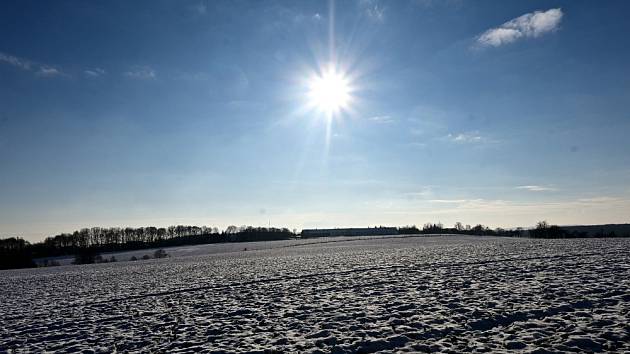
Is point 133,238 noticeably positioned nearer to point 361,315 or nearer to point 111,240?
point 111,240

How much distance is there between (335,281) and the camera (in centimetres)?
2008

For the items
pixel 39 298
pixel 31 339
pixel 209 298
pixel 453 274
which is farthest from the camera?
pixel 39 298

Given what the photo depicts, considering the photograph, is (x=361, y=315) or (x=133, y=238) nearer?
(x=361, y=315)

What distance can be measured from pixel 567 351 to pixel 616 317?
11.4 ft

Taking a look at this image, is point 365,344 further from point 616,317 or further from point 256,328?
point 616,317

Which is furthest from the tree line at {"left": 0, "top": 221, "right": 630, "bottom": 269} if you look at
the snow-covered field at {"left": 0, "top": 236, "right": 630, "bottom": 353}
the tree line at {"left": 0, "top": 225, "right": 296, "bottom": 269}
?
the snow-covered field at {"left": 0, "top": 236, "right": 630, "bottom": 353}

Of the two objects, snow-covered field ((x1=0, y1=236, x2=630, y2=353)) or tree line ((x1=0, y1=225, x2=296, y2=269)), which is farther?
tree line ((x1=0, y1=225, x2=296, y2=269))

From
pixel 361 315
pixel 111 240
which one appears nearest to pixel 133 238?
pixel 111 240

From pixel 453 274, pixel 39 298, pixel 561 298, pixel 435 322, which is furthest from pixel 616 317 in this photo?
pixel 39 298

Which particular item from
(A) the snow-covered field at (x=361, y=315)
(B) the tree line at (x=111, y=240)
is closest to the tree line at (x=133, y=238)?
(B) the tree line at (x=111, y=240)

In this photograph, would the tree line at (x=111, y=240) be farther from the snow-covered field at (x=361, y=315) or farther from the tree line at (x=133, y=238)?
the snow-covered field at (x=361, y=315)

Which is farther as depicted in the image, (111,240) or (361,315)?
(111,240)

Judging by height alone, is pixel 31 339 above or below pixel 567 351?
below

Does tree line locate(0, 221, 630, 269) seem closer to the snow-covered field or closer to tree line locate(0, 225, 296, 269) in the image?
tree line locate(0, 225, 296, 269)
